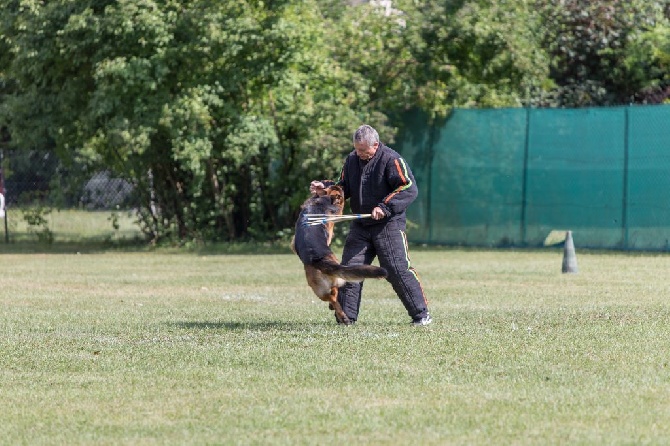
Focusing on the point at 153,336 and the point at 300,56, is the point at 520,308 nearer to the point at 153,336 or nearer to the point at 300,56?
the point at 153,336

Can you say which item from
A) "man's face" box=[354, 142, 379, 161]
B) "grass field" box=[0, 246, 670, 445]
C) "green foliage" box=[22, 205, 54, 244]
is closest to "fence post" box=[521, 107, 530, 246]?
"grass field" box=[0, 246, 670, 445]

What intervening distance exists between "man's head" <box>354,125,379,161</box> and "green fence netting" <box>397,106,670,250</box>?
1124cm

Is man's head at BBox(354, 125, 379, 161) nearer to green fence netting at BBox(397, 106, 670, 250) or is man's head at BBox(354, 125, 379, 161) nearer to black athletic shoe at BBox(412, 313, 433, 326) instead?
black athletic shoe at BBox(412, 313, 433, 326)

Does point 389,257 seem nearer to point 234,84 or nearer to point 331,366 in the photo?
point 331,366

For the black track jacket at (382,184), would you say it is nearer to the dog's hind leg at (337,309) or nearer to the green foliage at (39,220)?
the dog's hind leg at (337,309)

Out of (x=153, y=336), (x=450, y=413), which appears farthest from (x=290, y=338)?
(x=450, y=413)

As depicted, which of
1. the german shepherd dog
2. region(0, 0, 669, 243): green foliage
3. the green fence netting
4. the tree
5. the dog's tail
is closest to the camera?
the dog's tail

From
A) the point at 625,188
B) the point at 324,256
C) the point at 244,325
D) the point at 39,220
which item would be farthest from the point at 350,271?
the point at 39,220

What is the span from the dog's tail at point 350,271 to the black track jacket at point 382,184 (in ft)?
1.86

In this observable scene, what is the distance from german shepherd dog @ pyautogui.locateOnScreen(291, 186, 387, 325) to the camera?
34.1 feet

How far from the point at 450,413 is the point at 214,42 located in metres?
14.3

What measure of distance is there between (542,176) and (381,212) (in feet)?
39.5

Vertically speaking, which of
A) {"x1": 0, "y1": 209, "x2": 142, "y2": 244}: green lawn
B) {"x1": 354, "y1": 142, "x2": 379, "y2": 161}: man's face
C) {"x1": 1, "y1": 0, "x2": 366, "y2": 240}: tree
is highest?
{"x1": 1, "y1": 0, "x2": 366, "y2": 240}: tree

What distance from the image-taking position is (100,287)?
15.7 metres
